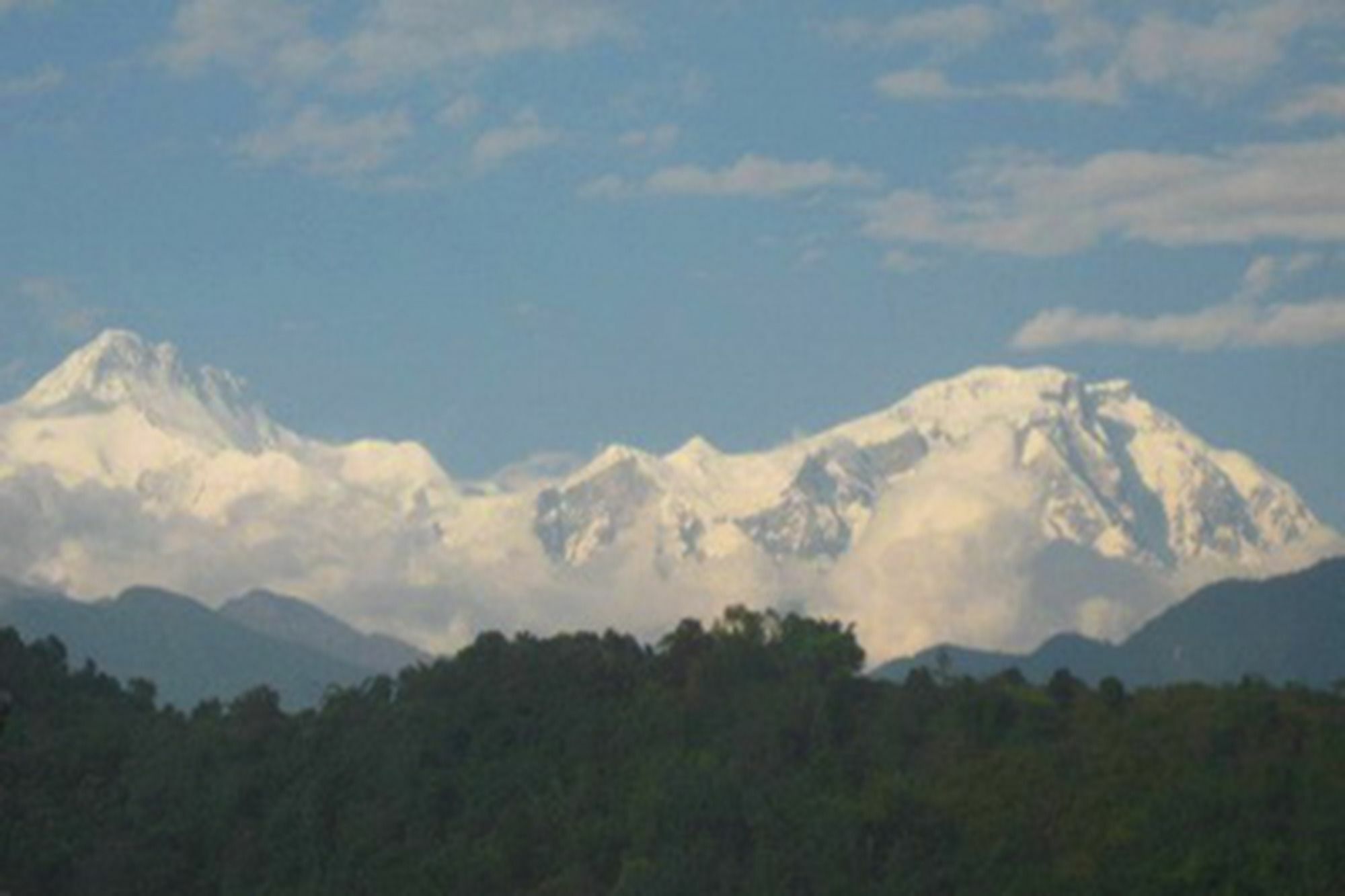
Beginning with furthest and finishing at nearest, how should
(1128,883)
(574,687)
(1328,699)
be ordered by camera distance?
(574,687) < (1328,699) < (1128,883)

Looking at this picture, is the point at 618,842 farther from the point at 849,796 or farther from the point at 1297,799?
the point at 1297,799

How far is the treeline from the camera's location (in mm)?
154000

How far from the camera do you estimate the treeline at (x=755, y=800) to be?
505 feet

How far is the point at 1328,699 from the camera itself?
16788 cm

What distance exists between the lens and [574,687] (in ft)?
652

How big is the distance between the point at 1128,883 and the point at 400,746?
216ft

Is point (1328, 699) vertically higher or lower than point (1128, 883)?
higher

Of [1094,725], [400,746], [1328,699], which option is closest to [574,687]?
[400,746]

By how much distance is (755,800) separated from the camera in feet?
559

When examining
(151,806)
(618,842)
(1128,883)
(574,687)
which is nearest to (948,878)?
(1128,883)

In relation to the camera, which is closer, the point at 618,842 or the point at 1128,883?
the point at 1128,883

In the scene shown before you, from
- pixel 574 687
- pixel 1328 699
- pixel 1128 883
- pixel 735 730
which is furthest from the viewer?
pixel 574 687

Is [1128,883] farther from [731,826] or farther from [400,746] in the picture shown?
[400,746]

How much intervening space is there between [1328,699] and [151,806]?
8651 cm
